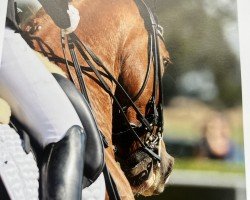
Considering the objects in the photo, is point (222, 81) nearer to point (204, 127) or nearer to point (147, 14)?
point (204, 127)

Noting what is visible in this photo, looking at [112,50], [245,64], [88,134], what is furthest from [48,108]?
[245,64]

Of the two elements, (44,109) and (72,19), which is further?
(72,19)

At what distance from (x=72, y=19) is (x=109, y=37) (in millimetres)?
106

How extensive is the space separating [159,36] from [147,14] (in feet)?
0.22

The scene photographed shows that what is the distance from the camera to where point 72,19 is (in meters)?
1.13

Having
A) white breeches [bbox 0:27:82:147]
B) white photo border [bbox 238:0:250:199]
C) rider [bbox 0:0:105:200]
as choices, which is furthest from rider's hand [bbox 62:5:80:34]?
white photo border [bbox 238:0:250:199]

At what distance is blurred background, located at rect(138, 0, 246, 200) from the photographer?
3.28 feet

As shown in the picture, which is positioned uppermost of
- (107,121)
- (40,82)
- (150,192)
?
(40,82)

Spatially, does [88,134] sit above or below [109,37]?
below

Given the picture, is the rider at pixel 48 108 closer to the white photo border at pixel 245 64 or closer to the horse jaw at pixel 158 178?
the horse jaw at pixel 158 178

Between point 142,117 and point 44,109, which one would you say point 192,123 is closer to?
point 142,117

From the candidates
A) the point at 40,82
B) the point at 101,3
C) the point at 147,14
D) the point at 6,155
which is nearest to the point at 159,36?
the point at 147,14

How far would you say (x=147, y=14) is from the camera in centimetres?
114

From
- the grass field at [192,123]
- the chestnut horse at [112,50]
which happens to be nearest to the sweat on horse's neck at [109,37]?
the chestnut horse at [112,50]
